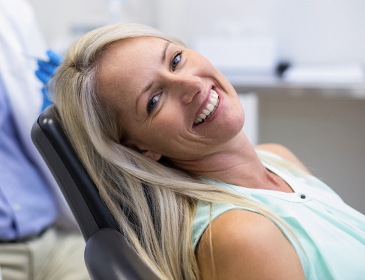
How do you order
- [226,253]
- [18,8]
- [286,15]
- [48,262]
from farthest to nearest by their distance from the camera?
[286,15] < [18,8] < [48,262] < [226,253]

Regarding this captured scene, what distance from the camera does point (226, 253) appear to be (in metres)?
1.03

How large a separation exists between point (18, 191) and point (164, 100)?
0.76 m

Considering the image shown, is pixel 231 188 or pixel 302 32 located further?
pixel 302 32

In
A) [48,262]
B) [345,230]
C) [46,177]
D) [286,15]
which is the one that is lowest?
[48,262]

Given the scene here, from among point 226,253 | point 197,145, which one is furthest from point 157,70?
Result: point 226,253

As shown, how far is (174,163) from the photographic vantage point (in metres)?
1.30

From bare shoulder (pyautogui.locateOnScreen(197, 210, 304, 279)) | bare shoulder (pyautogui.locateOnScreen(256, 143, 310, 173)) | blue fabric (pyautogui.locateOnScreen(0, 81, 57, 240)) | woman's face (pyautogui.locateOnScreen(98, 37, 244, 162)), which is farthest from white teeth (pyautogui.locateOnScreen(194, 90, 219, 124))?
blue fabric (pyautogui.locateOnScreen(0, 81, 57, 240))

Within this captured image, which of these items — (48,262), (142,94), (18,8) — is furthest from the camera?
(18,8)

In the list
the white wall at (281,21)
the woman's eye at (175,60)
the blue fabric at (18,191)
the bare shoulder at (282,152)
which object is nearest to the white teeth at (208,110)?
the woman's eye at (175,60)

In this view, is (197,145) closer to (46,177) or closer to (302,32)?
(46,177)

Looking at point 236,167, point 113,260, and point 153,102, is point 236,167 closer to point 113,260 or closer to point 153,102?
point 153,102

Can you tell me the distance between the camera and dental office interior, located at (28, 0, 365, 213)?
2.54 m

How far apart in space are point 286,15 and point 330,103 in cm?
46

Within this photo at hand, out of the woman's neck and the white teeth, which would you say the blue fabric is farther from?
the white teeth
